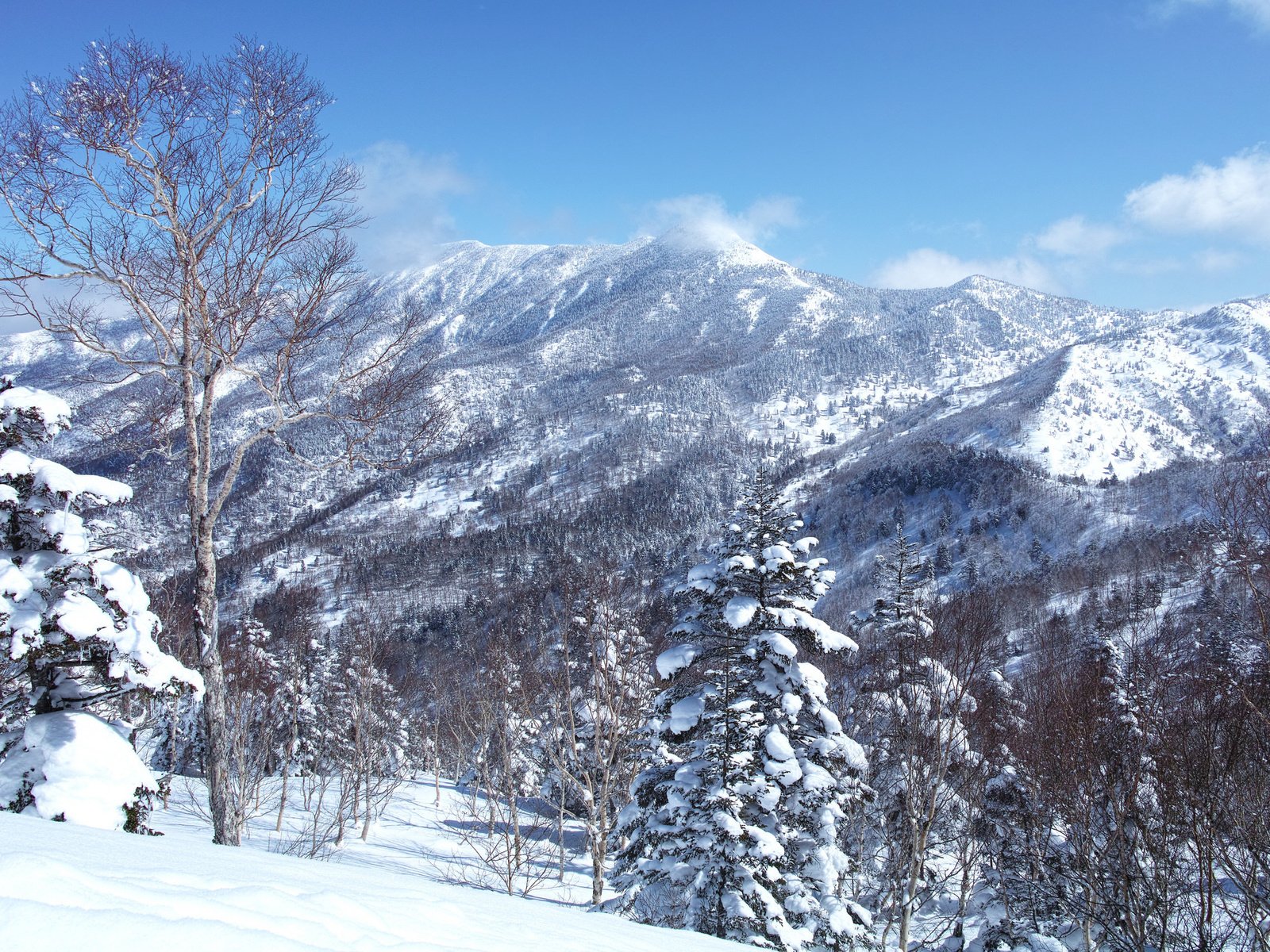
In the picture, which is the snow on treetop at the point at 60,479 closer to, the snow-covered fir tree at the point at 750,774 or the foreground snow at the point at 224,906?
the foreground snow at the point at 224,906

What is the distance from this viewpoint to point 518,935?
377 cm

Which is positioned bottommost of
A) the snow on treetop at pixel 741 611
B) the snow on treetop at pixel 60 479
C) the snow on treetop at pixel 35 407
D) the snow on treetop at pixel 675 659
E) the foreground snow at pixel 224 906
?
the foreground snow at pixel 224 906

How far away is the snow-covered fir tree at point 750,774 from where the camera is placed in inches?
370

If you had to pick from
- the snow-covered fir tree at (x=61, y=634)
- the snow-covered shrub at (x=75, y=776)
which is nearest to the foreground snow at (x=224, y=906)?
the snow-covered shrub at (x=75, y=776)

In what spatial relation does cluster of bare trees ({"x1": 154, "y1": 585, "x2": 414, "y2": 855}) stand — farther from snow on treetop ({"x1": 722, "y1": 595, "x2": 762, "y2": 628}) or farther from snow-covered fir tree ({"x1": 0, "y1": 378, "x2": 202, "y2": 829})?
snow on treetop ({"x1": 722, "y1": 595, "x2": 762, "y2": 628})

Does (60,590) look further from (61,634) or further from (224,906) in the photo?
(224,906)

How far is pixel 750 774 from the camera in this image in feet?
32.9

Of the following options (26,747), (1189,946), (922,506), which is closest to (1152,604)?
(1189,946)

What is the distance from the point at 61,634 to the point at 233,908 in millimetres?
5237

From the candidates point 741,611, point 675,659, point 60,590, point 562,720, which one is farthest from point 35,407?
point 562,720

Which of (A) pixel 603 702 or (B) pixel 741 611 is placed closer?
(B) pixel 741 611

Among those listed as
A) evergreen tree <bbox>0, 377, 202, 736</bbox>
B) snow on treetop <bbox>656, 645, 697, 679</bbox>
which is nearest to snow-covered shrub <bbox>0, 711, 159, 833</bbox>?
evergreen tree <bbox>0, 377, 202, 736</bbox>

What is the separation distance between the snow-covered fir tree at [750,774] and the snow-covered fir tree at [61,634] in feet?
22.6

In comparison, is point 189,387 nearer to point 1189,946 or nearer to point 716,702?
point 716,702
